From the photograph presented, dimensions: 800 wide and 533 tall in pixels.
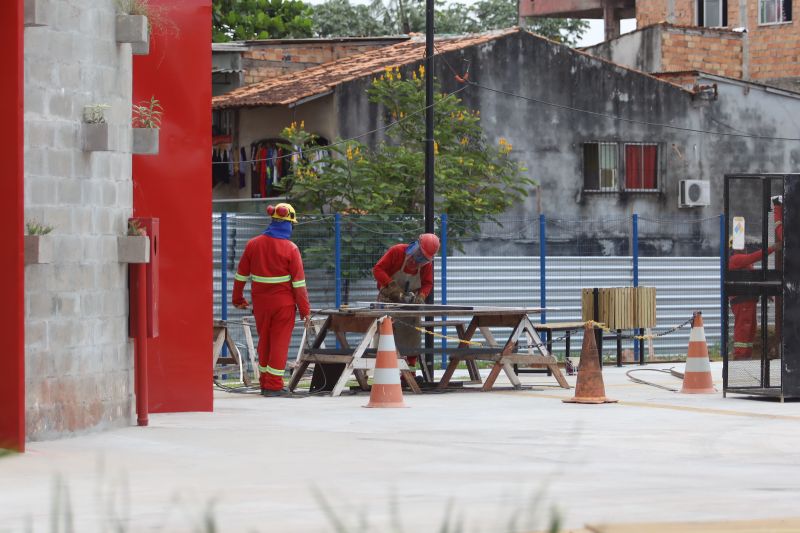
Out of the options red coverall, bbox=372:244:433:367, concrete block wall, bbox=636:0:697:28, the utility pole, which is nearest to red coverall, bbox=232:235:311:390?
red coverall, bbox=372:244:433:367

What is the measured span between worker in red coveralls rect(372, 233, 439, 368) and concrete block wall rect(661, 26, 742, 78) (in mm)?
23966

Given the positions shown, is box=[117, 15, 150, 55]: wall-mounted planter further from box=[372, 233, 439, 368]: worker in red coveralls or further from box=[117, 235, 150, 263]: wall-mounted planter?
box=[372, 233, 439, 368]: worker in red coveralls

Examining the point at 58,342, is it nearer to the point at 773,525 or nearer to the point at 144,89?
the point at 144,89

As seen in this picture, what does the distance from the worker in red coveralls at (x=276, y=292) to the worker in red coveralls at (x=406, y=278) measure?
1736mm

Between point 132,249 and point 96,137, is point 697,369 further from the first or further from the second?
point 96,137

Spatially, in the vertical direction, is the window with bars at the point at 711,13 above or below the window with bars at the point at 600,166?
above

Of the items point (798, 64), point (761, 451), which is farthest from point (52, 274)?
point (798, 64)

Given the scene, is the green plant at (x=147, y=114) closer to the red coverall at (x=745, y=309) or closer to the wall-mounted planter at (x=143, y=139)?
the wall-mounted planter at (x=143, y=139)

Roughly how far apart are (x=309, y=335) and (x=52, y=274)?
305 inches

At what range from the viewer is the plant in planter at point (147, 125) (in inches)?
526

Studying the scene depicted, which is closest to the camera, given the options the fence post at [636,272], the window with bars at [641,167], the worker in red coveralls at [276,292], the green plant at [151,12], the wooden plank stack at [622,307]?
the green plant at [151,12]

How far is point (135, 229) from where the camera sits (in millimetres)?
13266

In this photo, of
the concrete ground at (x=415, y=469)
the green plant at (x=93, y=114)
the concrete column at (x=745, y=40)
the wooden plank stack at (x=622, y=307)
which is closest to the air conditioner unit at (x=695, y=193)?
the concrete column at (x=745, y=40)

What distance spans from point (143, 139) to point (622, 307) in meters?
11.4
